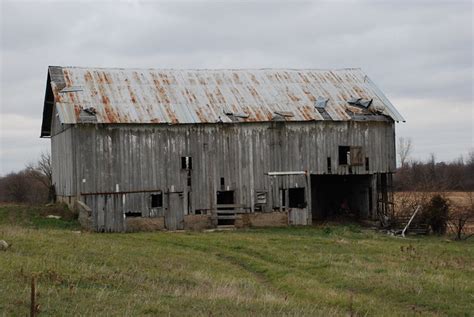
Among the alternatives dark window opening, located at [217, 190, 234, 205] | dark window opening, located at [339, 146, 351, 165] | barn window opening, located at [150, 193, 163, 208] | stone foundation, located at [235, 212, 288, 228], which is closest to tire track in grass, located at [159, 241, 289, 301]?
barn window opening, located at [150, 193, 163, 208]

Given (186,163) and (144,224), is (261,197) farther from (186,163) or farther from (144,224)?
(144,224)

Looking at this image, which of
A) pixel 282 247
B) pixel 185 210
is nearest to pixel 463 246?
pixel 282 247

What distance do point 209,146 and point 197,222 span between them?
165 inches

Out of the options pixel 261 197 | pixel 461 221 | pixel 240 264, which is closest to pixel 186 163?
pixel 261 197

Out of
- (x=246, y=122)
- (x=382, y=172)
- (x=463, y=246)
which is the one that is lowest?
(x=463, y=246)

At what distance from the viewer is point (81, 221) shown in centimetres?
3391

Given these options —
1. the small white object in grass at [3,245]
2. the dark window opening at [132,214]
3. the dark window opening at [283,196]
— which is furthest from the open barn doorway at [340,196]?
the small white object in grass at [3,245]

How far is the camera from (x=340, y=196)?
141 ft

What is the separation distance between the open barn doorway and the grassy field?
455 inches

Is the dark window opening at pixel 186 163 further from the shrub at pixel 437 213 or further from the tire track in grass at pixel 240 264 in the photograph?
the shrub at pixel 437 213

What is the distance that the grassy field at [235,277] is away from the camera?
1298 cm

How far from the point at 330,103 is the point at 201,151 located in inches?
333

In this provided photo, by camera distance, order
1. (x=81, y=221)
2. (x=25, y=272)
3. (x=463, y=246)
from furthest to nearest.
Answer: (x=81, y=221) < (x=463, y=246) < (x=25, y=272)

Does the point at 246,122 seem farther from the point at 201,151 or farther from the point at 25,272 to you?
the point at 25,272
